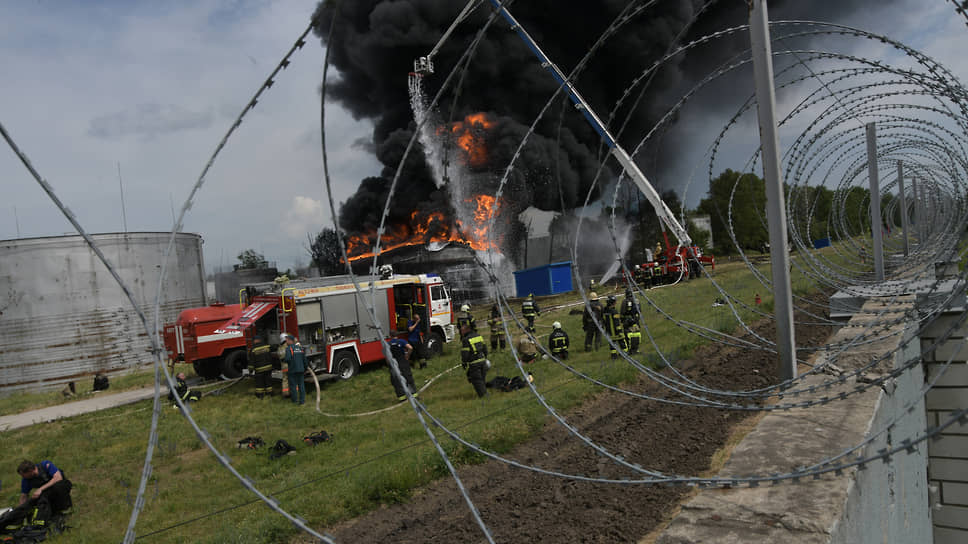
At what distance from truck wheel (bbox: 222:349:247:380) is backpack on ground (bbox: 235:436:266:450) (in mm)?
6443

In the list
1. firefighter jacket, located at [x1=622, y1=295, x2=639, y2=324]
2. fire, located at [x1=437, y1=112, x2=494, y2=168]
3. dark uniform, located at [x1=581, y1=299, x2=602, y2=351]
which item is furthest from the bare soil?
fire, located at [x1=437, y1=112, x2=494, y2=168]

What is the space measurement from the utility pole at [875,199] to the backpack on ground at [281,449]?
41.8 feet

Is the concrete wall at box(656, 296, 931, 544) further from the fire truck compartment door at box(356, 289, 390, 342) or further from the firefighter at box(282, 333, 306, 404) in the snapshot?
the fire truck compartment door at box(356, 289, 390, 342)

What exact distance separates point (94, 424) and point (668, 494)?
38.8 feet

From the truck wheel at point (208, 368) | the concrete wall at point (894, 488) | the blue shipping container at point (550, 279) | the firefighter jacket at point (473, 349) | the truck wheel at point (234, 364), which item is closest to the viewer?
the concrete wall at point (894, 488)

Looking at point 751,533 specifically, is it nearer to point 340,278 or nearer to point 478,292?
point 340,278

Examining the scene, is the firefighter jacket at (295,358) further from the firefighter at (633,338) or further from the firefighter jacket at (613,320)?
the firefighter at (633,338)

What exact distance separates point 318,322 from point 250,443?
4.58 m

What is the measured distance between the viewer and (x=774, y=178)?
659 cm

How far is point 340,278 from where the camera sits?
1445 cm

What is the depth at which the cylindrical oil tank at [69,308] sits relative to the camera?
20312 mm

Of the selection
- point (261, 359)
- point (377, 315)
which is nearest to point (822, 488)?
point (261, 359)

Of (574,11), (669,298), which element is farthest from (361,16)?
(669,298)

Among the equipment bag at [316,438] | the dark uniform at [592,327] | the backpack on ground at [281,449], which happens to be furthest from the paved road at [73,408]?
the dark uniform at [592,327]
